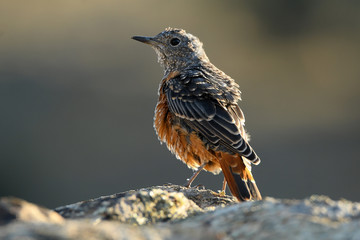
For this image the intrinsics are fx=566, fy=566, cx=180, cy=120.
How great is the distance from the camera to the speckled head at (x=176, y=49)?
865cm

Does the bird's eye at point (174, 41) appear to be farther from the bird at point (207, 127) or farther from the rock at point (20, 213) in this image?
the rock at point (20, 213)

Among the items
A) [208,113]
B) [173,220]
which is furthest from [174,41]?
[173,220]

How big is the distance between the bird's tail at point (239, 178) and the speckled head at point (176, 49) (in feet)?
8.03

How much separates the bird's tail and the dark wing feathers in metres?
0.13

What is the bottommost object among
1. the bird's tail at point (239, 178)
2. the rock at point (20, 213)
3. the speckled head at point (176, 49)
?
the rock at point (20, 213)

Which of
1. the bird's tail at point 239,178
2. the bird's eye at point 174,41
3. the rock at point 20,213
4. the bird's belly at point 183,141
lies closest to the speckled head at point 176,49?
the bird's eye at point 174,41

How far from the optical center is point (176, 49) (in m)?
8.70

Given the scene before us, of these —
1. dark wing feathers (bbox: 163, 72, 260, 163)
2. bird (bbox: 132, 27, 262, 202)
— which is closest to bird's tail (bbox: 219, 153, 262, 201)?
bird (bbox: 132, 27, 262, 202)

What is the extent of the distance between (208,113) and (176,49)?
212cm

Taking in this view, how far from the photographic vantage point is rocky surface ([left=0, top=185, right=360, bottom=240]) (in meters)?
2.43

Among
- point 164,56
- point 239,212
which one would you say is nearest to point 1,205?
point 239,212

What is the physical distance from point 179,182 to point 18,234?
37.3 feet

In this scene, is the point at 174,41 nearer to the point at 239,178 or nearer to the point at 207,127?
the point at 207,127

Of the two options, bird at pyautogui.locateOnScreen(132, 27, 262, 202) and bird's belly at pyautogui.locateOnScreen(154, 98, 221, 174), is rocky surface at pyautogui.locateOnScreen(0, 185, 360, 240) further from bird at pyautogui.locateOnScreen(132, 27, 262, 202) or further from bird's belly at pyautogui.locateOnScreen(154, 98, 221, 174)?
bird's belly at pyautogui.locateOnScreen(154, 98, 221, 174)
